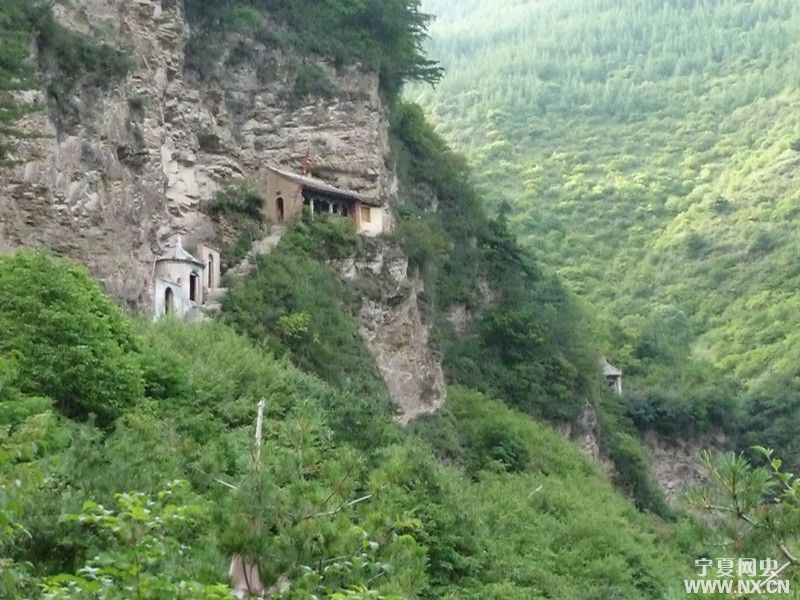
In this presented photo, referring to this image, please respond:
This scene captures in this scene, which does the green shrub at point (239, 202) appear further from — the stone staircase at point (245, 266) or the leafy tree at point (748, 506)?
the leafy tree at point (748, 506)

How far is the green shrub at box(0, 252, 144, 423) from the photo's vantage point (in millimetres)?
20141

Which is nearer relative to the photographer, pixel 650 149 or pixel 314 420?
pixel 314 420

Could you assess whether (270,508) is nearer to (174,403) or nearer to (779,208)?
(174,403)

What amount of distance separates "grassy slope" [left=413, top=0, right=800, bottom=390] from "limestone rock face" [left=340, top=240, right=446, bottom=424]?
19.1 meters

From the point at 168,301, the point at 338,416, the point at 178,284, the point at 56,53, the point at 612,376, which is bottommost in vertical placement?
the point at 612,376

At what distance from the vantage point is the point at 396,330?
35594 millimetres

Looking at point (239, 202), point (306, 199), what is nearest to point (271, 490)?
point (239, 202)

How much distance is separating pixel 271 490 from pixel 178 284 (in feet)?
66.0

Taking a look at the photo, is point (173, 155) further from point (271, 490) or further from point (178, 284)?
point (271, 490)

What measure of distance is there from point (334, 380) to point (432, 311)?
922 centimetres

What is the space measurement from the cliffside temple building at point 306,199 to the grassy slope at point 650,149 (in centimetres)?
2142

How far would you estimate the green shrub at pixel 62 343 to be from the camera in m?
20.1

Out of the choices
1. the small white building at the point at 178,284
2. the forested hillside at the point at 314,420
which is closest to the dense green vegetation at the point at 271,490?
the forested hillside at the point at 314,420

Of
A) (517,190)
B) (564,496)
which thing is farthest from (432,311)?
(517,190)
